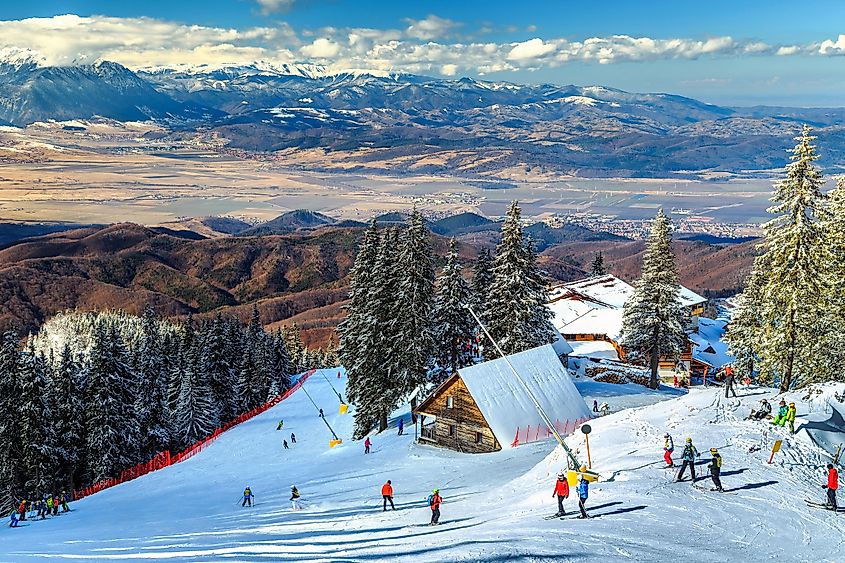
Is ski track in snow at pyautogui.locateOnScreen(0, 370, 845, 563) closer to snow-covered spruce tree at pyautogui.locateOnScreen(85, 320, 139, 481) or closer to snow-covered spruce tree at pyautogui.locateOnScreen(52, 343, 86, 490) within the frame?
snow-covered spruce tree at pyautogui.locateOnScreen(85, 320, 139, 481)

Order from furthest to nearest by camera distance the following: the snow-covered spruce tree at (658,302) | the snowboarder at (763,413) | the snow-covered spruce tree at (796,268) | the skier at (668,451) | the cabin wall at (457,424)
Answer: the snow-covered spruce tree at (658,302) < the cabin wall at (457,424) < the snow-covered spruce tree at (796,268) < the snowboarder at (763,413) < the skier at (668,451)

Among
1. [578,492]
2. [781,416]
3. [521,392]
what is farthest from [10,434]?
[781,416]

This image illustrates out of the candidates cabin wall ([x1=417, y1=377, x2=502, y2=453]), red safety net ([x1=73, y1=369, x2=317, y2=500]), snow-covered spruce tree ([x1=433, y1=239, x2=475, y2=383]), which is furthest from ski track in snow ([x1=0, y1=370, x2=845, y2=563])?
red safety net ([x1=73, y1=369, x2=317, y2=500])

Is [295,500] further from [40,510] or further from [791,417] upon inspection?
[791,417]

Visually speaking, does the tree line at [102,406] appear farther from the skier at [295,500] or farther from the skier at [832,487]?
the skier at [832,487]

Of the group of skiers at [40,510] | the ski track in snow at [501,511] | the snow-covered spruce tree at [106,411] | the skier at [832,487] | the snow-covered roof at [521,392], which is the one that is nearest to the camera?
the ski track in snow at [501,511]

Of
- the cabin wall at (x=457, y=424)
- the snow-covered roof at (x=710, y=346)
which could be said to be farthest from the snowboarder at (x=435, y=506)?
the snow-covered roof at (x=710, y=346)

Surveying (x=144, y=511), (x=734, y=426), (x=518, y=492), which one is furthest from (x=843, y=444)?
(x=144, y=511)
